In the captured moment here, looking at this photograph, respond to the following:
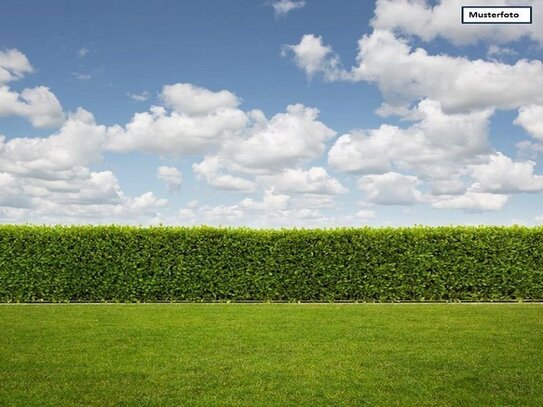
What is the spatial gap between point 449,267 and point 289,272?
6103mm

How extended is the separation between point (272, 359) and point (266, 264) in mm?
11139

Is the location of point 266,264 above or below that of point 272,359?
above

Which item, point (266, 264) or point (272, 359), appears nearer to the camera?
point (272, 359)

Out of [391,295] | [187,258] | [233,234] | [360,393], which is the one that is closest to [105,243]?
[187,258]

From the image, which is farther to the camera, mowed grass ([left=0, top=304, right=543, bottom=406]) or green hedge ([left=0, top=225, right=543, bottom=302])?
green hedge ([left=0, top=225, right=543, bottom=302])

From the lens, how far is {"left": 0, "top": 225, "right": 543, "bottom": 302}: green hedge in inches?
837

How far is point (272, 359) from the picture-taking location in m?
10.2

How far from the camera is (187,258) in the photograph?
21328 mm

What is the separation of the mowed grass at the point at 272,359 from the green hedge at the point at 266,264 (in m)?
4.62

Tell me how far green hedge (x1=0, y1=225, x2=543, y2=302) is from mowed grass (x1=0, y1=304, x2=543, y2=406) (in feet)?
15.2

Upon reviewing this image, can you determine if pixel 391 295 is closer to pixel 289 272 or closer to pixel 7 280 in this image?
pixel 289 272

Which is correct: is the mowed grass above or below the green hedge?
below

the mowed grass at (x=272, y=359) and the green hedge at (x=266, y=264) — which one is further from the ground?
the green hedge at (x=266, y=264)

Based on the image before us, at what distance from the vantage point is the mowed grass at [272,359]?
8.01 m
